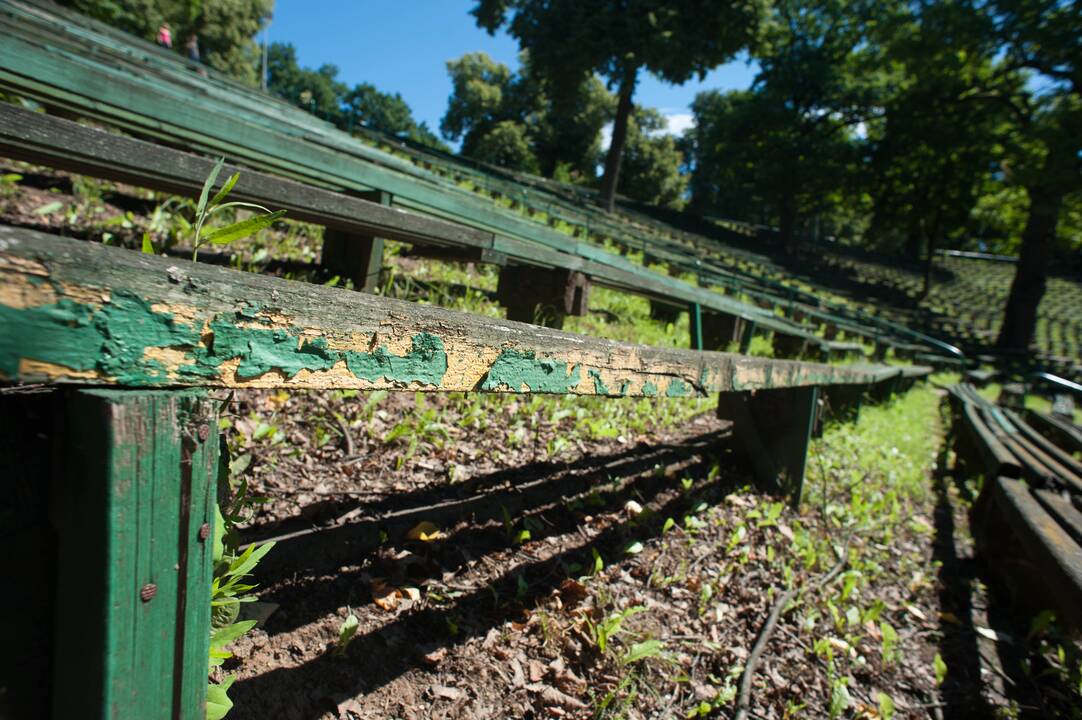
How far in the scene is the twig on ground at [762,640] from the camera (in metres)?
1.99

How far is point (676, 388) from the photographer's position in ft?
5.77

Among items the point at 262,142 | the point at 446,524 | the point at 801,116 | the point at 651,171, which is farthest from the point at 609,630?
the point at 651,171

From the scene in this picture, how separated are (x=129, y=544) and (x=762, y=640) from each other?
2.35m

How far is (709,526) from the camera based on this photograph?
2996 mm

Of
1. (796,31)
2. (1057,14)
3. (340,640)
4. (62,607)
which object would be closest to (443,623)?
(340,640)

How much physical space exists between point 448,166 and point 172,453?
13.6m

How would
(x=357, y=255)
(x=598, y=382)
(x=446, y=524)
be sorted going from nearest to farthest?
(x=598, y=382)
(x=446, y=524)
(x=357, y=255)

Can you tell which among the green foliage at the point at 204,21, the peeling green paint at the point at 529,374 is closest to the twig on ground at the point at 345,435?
the peeling green paint at the point at 529,374

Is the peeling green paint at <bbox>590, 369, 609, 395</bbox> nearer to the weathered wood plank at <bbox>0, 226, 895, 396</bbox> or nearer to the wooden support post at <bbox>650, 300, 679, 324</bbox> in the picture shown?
the weathered wood plank at <bbox>0, 226, 895, 396</bbox>

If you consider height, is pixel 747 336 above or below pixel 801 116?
below

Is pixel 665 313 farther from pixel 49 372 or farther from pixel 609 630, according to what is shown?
pixel 49 372

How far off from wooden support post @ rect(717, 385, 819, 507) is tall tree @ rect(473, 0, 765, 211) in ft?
62.2

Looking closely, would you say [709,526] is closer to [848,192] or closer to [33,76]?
[33,76]

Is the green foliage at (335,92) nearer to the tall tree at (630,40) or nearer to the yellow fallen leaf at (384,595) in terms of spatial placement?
the tall tree at (630,40)
